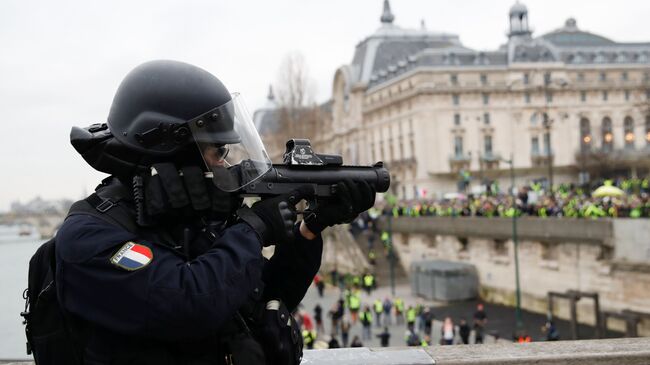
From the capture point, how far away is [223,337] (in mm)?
2346

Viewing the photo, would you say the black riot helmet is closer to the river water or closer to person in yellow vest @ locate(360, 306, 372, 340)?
the river water

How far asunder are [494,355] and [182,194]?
217 cm

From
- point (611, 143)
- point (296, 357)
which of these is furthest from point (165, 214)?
point (611, 143)

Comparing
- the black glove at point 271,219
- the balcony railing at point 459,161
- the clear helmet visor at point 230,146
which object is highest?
the balcony railing at point 459,161

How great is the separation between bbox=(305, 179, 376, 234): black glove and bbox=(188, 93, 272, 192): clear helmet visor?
26 cm

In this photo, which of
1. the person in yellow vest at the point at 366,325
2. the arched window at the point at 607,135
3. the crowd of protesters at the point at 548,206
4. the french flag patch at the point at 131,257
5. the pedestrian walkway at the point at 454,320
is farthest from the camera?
the arched window at the point at 607,135

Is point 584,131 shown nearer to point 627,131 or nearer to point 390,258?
point 627,131

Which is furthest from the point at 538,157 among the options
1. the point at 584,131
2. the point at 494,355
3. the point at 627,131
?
the point at 494,355

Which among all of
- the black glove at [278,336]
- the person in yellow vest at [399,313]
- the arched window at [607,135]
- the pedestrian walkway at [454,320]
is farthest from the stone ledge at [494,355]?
Result: the arched window at [607,135]

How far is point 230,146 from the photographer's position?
99.1 inches

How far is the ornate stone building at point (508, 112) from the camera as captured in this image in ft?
205

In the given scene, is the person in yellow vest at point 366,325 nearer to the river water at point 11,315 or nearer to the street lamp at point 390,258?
the street lamp at point 390,258

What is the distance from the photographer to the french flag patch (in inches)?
82.6

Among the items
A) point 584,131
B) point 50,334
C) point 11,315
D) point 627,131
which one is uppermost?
point 584,131
